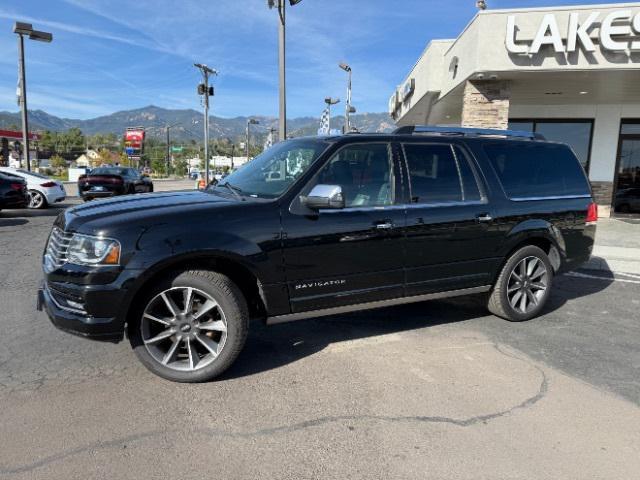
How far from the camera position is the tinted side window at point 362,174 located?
13.4 feet

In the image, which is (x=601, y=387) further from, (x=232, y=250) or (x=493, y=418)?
(x=232, y=250)

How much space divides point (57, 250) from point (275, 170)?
186 cm

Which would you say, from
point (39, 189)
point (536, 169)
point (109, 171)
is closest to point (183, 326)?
point (536, 169)

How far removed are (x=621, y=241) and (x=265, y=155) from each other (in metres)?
9.11

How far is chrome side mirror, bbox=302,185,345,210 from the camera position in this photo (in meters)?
3.69

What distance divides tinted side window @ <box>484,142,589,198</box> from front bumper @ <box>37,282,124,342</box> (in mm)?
3735

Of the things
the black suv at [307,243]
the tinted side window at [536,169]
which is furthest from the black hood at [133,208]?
the tinted side window at [536,169]

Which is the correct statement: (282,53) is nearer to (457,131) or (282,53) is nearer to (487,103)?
(487,103)

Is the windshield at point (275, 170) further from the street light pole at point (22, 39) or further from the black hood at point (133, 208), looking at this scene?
the street light pole at point (22, 39)

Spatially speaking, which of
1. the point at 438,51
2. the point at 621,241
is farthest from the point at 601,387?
the point at 438,51

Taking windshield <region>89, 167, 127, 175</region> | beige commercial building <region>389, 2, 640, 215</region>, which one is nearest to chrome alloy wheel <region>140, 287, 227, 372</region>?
beige commercial building <region>389, 2, 640, 215</region>

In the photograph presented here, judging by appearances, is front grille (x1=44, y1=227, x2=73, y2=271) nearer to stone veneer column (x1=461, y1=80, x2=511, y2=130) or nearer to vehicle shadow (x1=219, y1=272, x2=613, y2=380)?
vehicle shadow (x1=219, y1=272, x2=613, y2=380)

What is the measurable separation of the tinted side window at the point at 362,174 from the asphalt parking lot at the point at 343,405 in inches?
52.1

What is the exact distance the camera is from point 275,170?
4.42 m
